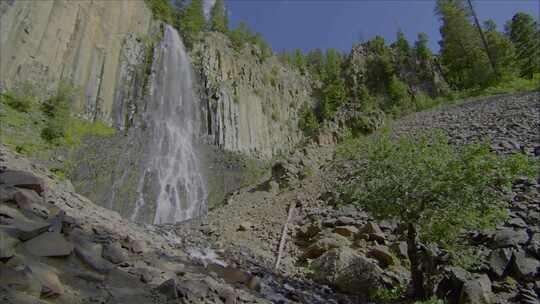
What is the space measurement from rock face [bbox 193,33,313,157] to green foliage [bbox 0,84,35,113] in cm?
1524

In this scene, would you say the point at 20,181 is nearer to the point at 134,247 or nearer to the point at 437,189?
the point at 134,247

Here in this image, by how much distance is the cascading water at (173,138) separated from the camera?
2417 cm

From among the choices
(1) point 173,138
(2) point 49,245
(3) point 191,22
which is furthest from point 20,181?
(3) point 191,22

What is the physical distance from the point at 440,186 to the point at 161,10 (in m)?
44.0

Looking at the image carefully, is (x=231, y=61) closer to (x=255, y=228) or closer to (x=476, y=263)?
(x=255, y=228)

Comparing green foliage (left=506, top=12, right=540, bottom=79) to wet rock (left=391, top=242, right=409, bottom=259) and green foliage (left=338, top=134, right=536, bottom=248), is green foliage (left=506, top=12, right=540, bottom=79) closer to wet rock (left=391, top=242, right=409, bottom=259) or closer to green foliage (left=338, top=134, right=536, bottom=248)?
wet rock (left=391, top=242, right=409, bottom=259)

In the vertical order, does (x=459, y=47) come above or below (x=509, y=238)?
above

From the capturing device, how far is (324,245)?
1117cm

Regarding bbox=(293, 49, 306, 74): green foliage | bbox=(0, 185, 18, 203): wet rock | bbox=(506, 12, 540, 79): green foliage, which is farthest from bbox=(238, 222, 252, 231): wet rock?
bbox=(293, 49, 306, 74): green foliage

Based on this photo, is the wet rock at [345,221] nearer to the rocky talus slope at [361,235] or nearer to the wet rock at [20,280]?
A: the rocky talus slope at [361,235]

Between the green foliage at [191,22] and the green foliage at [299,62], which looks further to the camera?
the green foliage at [299,62]

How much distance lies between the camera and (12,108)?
24.5 meters

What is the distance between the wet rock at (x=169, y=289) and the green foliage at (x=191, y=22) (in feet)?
131

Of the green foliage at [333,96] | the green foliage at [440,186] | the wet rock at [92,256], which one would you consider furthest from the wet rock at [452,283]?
the green foliage at [333,96]
